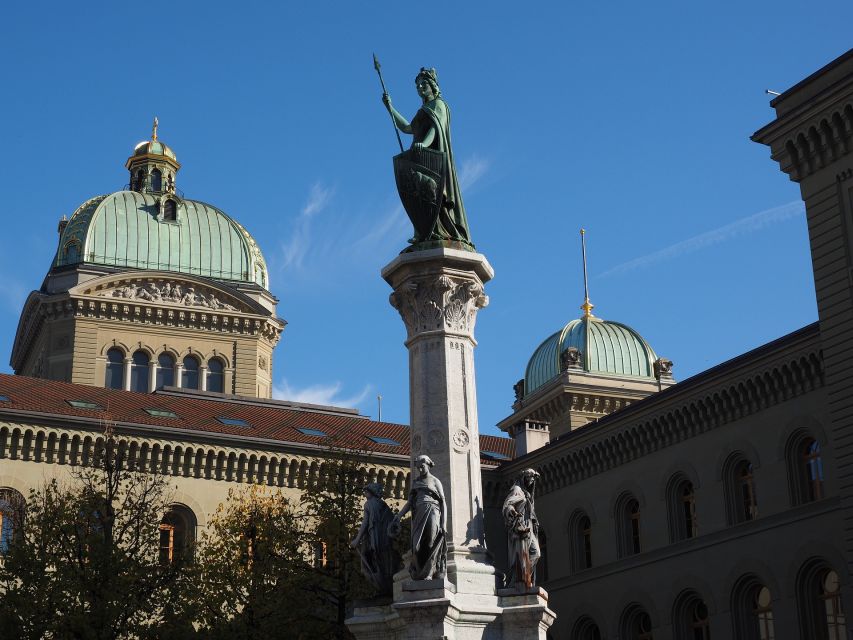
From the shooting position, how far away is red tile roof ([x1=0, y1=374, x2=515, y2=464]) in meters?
55.1

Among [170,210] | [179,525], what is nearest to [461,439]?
[179,525]

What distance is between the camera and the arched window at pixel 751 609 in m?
47.7

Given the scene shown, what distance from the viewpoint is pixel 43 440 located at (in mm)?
53000

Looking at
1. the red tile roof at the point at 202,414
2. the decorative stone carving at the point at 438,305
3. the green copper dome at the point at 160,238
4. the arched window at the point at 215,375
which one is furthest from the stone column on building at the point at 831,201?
the green copper dome at the point at 160,238

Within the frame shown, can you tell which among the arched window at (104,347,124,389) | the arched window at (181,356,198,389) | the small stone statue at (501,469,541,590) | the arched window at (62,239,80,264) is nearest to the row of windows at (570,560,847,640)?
the small stone statue at (501,469,541,590)

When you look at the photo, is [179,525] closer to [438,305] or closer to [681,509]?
[681,509]

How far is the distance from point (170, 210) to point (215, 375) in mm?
10102

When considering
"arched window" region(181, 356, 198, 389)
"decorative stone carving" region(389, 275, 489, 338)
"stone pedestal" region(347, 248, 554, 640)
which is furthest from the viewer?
"arched window" region(181, 356, 198, 389)

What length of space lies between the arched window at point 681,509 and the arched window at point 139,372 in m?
29.6

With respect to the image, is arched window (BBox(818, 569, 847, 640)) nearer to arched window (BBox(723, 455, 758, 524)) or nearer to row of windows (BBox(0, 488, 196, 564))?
arched window (BBox(723, 455, 758, 524))

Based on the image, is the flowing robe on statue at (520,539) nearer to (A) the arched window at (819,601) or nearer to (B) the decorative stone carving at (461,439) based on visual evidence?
(B) the decorative stone carving at (461,439)

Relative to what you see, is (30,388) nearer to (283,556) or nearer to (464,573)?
(283,556)

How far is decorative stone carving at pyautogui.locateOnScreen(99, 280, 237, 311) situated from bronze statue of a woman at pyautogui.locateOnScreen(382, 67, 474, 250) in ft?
158

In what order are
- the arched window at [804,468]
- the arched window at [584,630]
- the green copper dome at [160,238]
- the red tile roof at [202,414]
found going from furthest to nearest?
the green copper dome at [160,238] → the arched window at [584,630] → the red tile roof at [202,414] → the arched window at [804,468]
